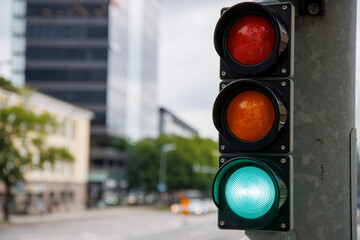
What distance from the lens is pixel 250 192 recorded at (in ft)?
6.84

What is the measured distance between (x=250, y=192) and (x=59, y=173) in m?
57.8

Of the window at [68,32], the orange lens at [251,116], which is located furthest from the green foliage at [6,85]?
the window at [68,32]

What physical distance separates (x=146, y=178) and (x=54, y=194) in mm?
20690

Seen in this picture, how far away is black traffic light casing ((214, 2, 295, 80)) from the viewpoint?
2.11 m

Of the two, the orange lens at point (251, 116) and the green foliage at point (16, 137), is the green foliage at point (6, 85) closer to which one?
the green foliage at point (16, 137)

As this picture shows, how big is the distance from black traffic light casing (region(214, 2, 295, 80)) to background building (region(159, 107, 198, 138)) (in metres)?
107

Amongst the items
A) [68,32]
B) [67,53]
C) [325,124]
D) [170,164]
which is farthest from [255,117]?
[68,32]

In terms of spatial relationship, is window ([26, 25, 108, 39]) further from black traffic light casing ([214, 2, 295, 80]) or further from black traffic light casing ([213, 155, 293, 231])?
black traffic light casing ([213, 155, 293, 231])

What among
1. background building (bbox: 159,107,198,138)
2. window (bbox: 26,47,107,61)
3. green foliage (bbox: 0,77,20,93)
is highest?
window (bbox: 26,47,107,61)

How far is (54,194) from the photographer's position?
57.3 m

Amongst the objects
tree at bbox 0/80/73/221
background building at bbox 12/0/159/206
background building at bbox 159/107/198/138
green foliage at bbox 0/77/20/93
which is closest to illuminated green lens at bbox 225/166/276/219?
green foliage at bbox 0/77/20/93

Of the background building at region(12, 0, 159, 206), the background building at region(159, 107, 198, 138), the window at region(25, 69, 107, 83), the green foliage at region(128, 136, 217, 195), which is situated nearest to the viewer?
the green foliage at region(128, 136, 217, 195)

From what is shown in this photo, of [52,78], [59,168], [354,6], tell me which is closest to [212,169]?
[52,78]

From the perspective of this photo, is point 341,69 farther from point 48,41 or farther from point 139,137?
point 139,137
